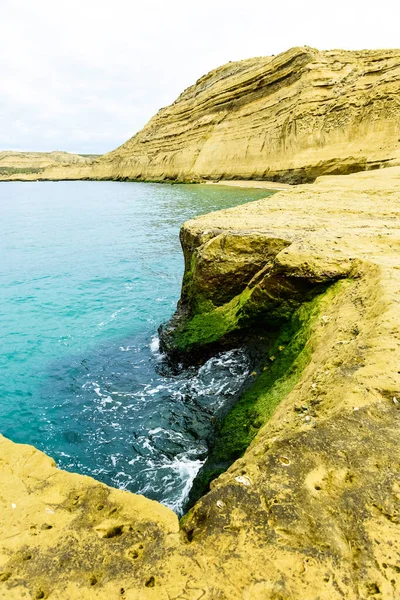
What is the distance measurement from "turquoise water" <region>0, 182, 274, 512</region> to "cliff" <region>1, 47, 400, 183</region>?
24.5 metres

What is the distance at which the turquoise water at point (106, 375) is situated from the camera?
19.3 ft

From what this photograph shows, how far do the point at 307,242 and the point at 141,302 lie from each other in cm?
721

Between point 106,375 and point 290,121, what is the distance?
3924 cm

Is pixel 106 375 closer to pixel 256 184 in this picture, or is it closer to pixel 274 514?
pixel 274 514

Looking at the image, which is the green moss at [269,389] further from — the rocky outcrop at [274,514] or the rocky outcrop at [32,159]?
the rocky outcrop at [32,159]

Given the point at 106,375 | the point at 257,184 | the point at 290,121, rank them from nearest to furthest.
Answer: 1. the point at 106,375
2. the point at 290,121
3. the point at 257,184

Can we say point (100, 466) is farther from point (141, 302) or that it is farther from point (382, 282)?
point (141, 302)

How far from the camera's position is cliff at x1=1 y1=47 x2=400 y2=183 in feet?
107

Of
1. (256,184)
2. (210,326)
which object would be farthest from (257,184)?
(210,326)

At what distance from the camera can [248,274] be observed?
7.29 metres

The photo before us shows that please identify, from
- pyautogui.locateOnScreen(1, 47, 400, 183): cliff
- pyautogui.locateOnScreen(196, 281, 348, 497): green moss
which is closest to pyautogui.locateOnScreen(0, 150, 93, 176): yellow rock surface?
pyautogui.locateOnScreen(1, 47, 400, 183): cliff

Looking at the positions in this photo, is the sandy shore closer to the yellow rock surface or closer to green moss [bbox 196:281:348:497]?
green moss [bbox 196:281:348:497]

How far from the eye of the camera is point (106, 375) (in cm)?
819

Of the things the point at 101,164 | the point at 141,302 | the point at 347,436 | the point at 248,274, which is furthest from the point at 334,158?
the point at 101,164
